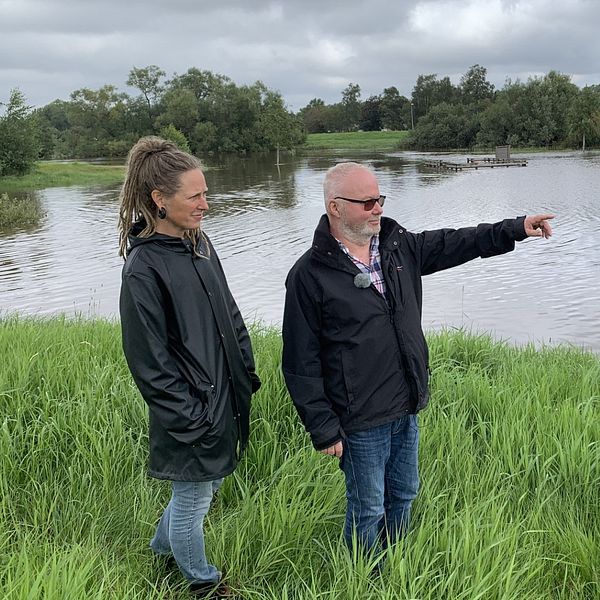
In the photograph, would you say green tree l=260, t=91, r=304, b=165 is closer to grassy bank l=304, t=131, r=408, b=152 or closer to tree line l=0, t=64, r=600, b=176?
tree line l=0, t=64, r=600, b=176

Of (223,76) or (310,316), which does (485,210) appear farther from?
(223,76)

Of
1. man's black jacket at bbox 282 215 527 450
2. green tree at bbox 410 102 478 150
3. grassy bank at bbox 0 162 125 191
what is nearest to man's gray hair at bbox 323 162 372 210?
man's black jacket at bbox 282 215 527 450

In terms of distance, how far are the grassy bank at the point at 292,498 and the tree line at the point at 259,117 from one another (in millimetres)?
62965

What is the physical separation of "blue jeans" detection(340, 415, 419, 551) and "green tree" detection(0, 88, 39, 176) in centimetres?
4790

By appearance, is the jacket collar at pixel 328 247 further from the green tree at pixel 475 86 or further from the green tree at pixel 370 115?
the green tree at pixel 370 115

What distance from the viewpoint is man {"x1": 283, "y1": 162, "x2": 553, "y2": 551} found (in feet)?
7.72

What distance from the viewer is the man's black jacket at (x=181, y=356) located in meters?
2.17

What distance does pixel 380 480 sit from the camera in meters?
2.48

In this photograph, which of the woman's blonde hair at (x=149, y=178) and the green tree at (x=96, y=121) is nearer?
the woman's blonde hair at (x=149, y=178)

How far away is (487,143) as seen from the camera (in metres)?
76.7

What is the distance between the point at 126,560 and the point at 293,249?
14073 mm

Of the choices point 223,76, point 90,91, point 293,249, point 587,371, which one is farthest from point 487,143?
point 587,371

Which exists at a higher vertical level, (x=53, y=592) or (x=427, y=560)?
(x=53, y=592)

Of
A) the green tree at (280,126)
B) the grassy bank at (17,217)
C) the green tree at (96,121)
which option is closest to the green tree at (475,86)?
the green tree at (280,126)
